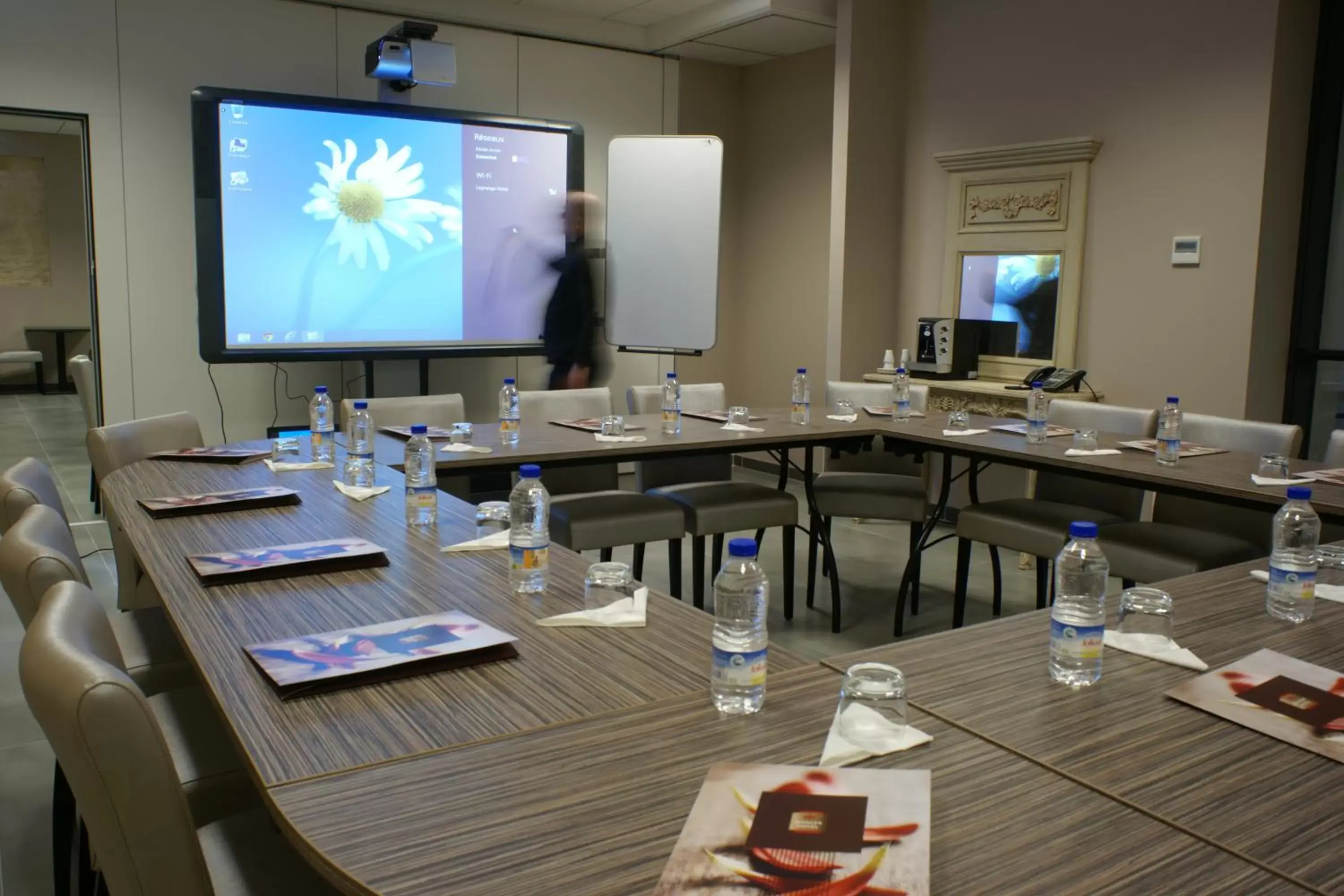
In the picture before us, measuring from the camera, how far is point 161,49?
5129 millimetres

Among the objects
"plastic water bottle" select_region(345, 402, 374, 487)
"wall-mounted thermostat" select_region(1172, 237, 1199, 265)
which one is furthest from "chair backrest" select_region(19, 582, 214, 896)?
"wall-mounted thermostat" select_region(1172, 237, 1199, 265)

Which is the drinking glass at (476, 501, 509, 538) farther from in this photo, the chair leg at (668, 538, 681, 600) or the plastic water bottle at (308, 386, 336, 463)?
the chair leg at (668, 538, 681, 600)

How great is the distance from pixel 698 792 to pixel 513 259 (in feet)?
16.6

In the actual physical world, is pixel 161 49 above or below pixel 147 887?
above

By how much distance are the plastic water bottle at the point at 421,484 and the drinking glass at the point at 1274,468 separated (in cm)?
238

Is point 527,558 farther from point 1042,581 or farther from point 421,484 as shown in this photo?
point 1042,581

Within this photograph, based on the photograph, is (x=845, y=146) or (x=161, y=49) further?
(x=845, y=146)

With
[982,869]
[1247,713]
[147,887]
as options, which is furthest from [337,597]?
[1247,713]

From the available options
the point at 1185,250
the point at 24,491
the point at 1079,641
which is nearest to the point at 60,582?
the point at 24,491

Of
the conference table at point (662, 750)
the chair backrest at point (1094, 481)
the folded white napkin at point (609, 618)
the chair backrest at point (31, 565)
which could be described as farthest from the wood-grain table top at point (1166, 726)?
the chair backrest at point (1094, 481)

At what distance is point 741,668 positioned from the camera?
4.42 ft

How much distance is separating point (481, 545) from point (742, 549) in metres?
0.96

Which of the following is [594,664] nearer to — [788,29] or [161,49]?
[161,49]

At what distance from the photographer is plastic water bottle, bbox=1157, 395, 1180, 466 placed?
3.30 metres
